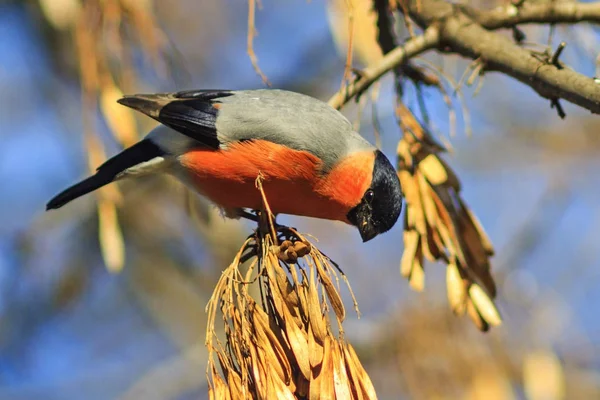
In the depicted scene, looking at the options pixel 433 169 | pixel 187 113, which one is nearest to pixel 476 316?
pixel 433 169

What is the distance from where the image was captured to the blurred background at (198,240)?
223 centimetres

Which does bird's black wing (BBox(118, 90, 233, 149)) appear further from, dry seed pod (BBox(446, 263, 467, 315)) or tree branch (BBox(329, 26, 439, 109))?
dry seed pod (BBox(446, 263, 467, 315))

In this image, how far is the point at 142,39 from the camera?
79.5 inches

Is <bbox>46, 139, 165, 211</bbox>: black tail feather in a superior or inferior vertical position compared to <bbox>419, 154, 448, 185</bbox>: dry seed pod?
superior

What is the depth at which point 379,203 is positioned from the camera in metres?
2.29

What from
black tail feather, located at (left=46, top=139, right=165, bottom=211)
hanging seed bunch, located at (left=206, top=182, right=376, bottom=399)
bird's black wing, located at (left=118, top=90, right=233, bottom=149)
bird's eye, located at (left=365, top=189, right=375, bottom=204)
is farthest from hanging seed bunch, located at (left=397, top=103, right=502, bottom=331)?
black tail feather, located at (left=46, top=139, right=165, bottom=211)

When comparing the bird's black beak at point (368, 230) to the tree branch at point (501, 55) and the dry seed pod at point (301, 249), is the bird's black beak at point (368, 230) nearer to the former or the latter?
the tree branch at point (501, 55)

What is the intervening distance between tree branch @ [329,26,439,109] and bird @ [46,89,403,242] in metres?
0.30

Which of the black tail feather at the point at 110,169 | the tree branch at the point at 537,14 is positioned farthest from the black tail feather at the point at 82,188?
the tree branch at the point at 537,14

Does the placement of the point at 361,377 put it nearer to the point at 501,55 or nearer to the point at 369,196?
the point at 501,55

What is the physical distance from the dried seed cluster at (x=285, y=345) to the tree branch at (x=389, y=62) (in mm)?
560

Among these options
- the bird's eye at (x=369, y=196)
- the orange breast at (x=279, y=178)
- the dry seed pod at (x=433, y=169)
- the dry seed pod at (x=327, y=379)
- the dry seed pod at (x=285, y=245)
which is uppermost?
the orange breast at (x=279, y=178)

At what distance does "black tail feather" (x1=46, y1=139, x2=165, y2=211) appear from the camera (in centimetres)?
238

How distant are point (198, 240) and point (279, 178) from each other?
2223 millimetres
